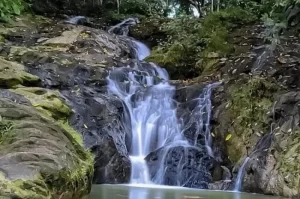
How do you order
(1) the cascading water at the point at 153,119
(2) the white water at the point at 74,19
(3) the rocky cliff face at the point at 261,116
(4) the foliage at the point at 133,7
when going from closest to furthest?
(3) the rocky cliff face at the point at 261,116, (1) the cascading water at the point at 153,119, (2) the white water at the point at 74,19, (4) the foliage at the point at 133,7

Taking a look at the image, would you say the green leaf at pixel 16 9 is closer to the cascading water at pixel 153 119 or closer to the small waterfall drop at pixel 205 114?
the cascading water at pixel 153 119

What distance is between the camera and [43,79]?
38.9 ft

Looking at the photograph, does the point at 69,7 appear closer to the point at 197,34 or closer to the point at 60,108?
the point at 197,34

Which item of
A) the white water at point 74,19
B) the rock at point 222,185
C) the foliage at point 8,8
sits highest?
the white water at point 74,19

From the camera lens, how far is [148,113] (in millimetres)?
11961

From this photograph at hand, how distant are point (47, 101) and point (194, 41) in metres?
8.48

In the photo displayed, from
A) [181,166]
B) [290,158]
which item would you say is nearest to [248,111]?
[181,166]

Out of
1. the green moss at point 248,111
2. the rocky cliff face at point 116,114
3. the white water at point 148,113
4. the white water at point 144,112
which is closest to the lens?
the rocky cliff face at point 116,114

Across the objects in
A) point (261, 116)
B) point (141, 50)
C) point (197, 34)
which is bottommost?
point (261, 116)

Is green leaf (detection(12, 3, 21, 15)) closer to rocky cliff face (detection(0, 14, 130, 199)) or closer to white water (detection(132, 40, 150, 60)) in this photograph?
rocky cliff face (detection(0, 14, 130, 199))

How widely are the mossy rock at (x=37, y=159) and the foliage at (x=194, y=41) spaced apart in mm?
9588

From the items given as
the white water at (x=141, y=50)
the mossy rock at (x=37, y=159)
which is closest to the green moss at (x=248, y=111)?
the mossy rock at (x=37, y=159)

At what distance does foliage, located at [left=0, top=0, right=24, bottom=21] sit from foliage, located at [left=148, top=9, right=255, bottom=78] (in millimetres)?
5789

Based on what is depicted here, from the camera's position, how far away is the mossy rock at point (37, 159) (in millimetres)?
4219
